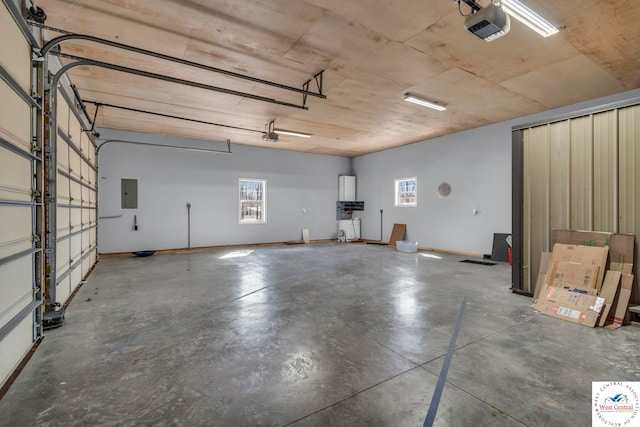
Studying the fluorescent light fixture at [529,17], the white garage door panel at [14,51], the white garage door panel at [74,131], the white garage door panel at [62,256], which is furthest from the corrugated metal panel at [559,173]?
the white garage door panel at [74,131]

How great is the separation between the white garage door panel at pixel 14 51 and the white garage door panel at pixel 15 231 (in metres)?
1.03

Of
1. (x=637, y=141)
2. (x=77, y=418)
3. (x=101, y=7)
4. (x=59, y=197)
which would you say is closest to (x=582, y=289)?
(x=637, y=141)

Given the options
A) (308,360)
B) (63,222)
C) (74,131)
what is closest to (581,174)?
(308,360)

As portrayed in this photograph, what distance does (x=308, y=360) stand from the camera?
232cm

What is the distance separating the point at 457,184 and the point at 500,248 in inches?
80.9

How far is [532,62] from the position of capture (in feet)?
13.2

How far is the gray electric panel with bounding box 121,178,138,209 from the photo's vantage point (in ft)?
25.1

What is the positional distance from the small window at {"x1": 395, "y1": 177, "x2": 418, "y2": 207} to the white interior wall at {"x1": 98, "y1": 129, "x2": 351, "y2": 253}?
2581mm

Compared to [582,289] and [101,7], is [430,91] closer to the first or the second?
[582,289]

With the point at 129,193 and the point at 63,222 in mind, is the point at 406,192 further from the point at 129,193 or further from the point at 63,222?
the point at 63,222

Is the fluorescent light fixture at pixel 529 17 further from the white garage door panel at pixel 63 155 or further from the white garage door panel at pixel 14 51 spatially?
the white garage door panel at pixel 63 155

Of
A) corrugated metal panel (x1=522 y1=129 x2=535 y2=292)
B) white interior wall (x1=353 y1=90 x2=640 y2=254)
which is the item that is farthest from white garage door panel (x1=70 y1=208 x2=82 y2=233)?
white interior wall (x1=353 y1=90 x2=640 y2=254)

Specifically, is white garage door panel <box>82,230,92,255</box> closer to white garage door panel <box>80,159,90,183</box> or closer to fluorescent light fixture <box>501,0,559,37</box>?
white garage door panel <box>80,159,90,183</box>

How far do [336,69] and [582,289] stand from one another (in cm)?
426
